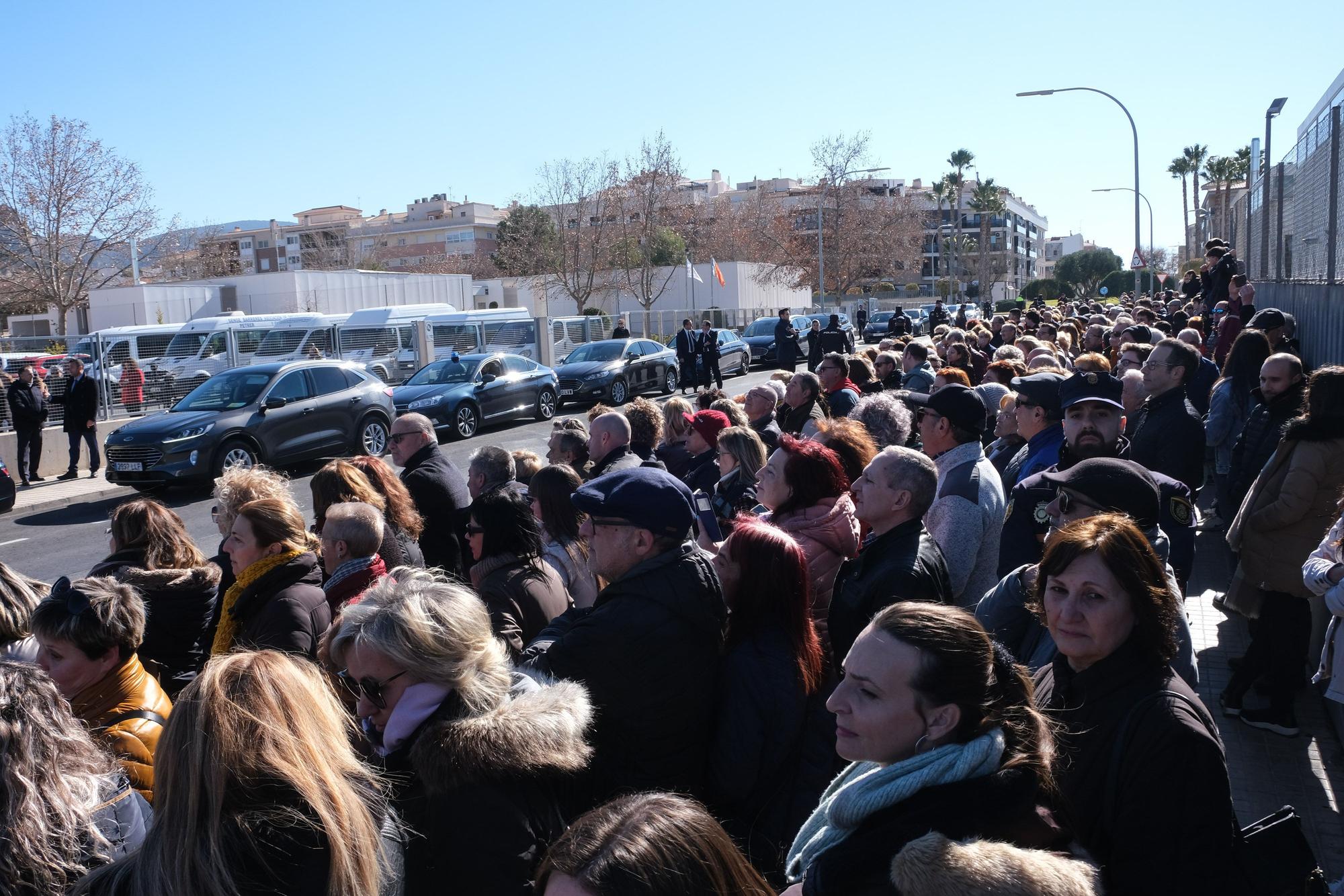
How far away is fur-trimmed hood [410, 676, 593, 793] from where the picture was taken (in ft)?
7.53

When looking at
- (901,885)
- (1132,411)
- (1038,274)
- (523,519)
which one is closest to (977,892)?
(901,885)

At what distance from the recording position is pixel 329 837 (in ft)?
6.46

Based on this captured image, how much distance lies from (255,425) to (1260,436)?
42.6ft

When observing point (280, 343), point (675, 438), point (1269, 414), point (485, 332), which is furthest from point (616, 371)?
point (1269, 414)

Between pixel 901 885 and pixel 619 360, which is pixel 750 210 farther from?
pixel 901 885

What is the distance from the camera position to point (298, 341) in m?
23.5

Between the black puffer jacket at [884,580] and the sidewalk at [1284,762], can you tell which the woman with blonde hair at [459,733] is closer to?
the black puffer jacket at [884,580]

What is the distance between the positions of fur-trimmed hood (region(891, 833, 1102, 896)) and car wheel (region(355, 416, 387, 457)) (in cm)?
1540

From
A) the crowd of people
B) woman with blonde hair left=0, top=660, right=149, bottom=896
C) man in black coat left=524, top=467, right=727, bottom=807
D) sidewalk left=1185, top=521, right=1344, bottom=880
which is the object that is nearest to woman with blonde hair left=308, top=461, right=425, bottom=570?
the crowd of people

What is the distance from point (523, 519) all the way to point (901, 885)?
266 cm

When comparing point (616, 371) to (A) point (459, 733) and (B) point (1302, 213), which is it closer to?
(B) point (1302, 213)

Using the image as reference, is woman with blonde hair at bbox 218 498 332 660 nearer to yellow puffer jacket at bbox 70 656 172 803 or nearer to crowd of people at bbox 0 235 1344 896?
crowd of people at bbox 0 235 1344 896

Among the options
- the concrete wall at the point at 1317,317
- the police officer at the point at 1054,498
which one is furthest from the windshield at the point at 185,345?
the police officer at the point at 1054,498

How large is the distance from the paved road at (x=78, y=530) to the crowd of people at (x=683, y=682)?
6.68m
